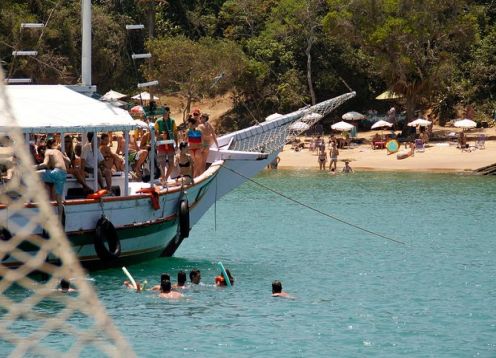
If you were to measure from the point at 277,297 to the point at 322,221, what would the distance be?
16.2 m

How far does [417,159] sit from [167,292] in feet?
124

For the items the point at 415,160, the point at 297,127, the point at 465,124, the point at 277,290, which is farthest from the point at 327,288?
the point at 465,124

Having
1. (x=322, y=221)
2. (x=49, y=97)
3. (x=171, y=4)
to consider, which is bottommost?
(x=322, y=221)

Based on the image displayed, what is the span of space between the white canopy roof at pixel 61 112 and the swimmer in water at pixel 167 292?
2949mm

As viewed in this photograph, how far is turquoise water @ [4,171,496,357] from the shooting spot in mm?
17422

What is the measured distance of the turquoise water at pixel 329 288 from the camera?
17453 mm

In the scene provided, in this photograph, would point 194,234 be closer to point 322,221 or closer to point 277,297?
point 322,221

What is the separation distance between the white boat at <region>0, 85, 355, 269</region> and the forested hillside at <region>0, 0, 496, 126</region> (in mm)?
31957

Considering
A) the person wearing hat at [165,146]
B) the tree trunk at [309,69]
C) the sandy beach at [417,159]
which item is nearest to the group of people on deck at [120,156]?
the person wearing hat at [165,146]

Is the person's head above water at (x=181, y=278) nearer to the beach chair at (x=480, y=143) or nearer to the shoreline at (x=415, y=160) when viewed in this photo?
the shoreline at (x=415, y=160)

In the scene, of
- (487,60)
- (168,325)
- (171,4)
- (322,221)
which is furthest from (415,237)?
(171,4)

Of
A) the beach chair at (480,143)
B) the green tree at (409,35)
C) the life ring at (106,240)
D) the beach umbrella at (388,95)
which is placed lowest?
the life ring at (106,240)

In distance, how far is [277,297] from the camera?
21.0 metres

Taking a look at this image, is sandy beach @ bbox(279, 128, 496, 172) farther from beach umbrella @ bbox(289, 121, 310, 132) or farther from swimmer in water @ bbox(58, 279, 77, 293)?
swimmer in water @ bbox(58, 279, 77, 293)
